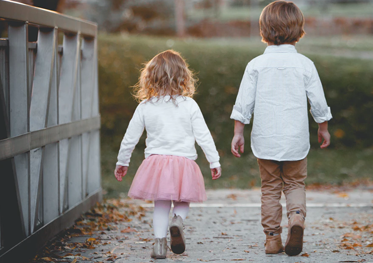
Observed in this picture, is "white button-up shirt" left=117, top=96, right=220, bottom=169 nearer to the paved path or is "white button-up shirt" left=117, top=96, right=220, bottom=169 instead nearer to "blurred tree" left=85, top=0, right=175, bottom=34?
the paved path

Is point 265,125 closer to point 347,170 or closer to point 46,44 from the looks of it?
point 46,44

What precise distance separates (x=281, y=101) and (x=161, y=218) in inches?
47.0

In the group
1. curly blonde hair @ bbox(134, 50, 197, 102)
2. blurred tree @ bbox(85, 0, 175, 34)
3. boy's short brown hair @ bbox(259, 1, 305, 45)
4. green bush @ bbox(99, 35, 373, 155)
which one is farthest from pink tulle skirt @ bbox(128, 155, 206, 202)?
blurred tree @ bbox(85, 0, 175, 34)

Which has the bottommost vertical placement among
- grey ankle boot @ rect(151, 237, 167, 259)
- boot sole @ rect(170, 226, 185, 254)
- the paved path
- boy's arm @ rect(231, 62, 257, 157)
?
the paved path

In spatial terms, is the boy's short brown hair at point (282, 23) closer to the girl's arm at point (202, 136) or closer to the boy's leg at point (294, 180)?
the girl's arm at point (202, 136)

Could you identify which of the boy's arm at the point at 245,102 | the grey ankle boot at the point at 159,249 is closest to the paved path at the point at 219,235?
the grey ankle boot at the point at 159,249

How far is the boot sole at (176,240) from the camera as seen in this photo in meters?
3.81

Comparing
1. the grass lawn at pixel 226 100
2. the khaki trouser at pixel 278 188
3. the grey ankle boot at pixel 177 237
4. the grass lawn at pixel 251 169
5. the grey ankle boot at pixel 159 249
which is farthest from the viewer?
the grass lawn at pixel 226 100

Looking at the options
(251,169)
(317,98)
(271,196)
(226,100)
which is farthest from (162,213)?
(226,100)

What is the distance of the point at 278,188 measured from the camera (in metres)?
4.20

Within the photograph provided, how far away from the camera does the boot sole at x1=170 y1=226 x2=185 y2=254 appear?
381 cm

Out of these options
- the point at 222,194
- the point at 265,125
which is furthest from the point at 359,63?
the point at 265,125

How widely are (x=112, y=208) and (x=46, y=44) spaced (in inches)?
88.5

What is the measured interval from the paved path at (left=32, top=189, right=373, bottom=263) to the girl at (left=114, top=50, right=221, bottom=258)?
0.36 meters
